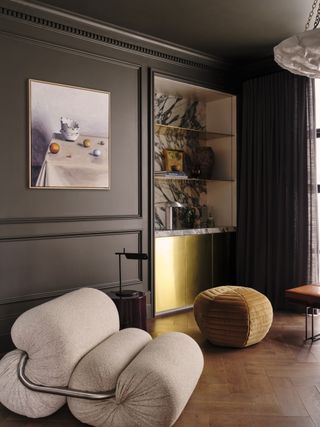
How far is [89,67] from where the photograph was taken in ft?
13.3

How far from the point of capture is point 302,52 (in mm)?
2568

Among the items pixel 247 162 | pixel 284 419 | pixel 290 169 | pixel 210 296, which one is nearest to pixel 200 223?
pixel 247 162

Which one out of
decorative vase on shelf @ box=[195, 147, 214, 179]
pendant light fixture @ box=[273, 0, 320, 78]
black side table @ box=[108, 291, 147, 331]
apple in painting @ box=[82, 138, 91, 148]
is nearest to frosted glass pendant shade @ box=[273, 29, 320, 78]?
pendant light fixture @ box=[273, 0, 320, 78]

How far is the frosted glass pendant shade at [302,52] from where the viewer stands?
2.48m

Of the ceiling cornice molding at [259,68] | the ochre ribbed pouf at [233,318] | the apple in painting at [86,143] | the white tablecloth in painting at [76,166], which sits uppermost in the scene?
the ceiling cornice molding at [259,68]

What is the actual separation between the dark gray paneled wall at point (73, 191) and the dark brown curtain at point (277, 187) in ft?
2.89

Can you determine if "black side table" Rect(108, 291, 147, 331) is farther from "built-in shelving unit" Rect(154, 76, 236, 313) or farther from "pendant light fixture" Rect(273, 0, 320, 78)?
"pendant light fixture" Rect(273, 0, 320, 78)

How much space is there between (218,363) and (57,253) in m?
1.53

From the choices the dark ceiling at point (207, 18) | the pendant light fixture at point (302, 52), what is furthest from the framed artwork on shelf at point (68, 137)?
the pendant light fixture at point (302, 52)

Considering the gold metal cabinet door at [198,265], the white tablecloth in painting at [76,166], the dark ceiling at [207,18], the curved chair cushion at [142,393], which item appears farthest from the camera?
the gold metal cabinet door at [198,265]

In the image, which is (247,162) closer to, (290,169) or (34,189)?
(290,169)

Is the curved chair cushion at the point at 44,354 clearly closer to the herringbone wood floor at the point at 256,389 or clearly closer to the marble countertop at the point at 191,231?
the herringbone wood floor at the point at 256,389

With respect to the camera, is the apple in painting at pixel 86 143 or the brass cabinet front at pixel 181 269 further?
the brass cabinet front at pixel 181 269

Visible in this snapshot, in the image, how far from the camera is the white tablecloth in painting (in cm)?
378
